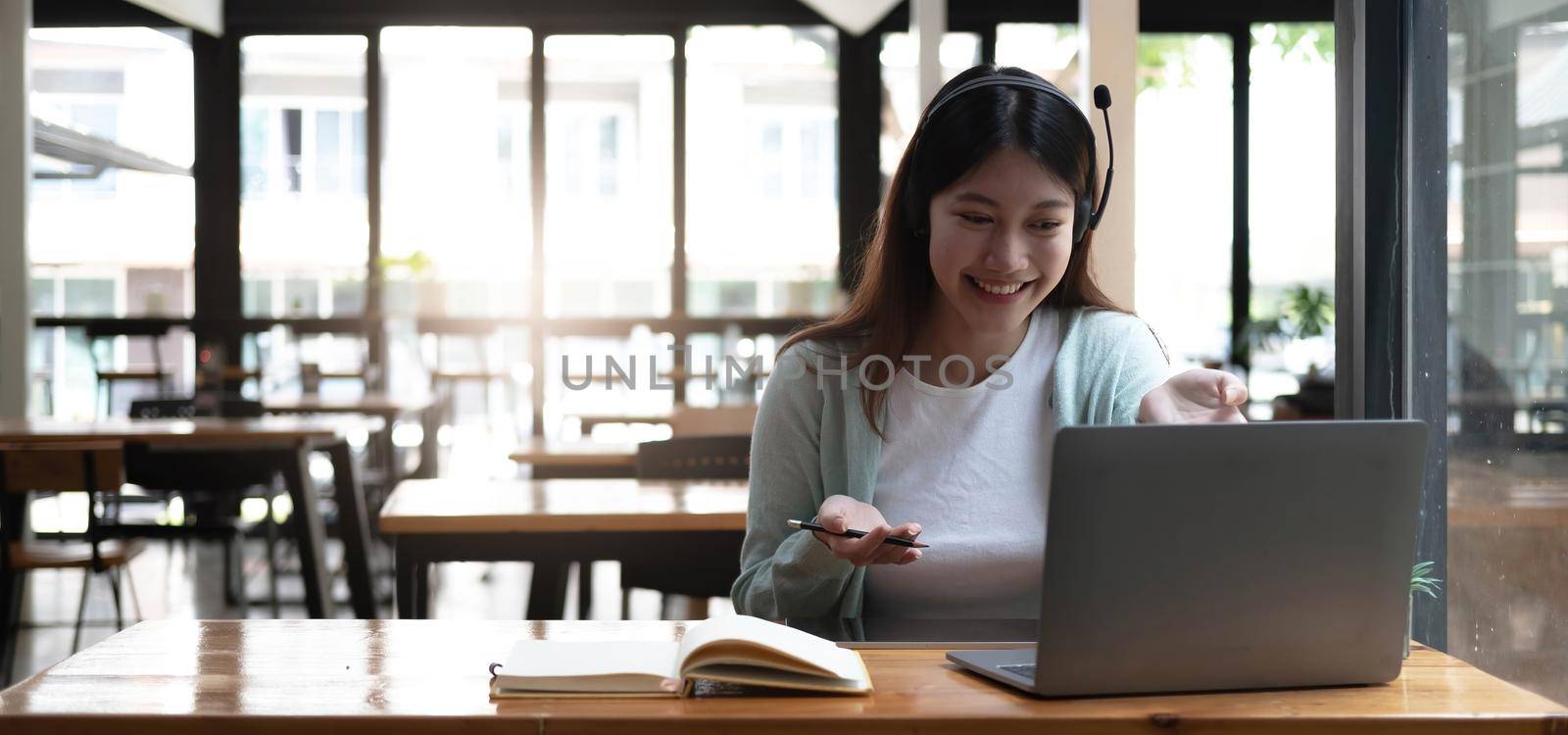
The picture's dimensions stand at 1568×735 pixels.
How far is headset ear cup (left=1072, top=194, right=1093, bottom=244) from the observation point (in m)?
1.57

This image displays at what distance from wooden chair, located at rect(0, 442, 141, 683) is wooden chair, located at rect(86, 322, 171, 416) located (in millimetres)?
3347

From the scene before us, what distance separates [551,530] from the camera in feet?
8.14

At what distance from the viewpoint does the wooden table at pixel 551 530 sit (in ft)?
7.93

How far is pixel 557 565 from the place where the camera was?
2672mm

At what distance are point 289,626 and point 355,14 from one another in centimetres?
710

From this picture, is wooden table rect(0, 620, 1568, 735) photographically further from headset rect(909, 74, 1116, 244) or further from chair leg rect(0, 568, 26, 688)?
chair leg rect(0, 568, 26, 688)

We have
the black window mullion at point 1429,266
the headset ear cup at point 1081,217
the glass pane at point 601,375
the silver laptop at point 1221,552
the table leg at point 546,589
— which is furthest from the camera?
the glass pane at point 601,375

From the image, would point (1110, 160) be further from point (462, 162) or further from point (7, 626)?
point (462, 162)

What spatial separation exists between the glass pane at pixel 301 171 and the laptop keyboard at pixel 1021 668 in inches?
284

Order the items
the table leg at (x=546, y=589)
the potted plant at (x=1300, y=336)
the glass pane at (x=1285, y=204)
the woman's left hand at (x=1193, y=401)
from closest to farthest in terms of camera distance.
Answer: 1. the woman's left hand at (x=1193, y=401)
2. the table leg at (x=546, y=589)
3. the potted plant at (x=1300, y=336)
4. the glass pane at (x=1285, y=204)

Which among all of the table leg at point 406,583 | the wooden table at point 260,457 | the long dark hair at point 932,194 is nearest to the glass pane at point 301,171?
the wooden table at point 260,457

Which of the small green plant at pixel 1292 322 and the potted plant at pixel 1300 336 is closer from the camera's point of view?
the potted plant at pixel 1300 336

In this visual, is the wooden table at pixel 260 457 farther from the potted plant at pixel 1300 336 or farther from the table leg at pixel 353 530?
the potted plant at pixel 1300 336

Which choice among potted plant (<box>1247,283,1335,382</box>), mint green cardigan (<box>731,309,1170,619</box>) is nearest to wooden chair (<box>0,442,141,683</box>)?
mint green cardigan (<box>731,309,1170,619</box>)
